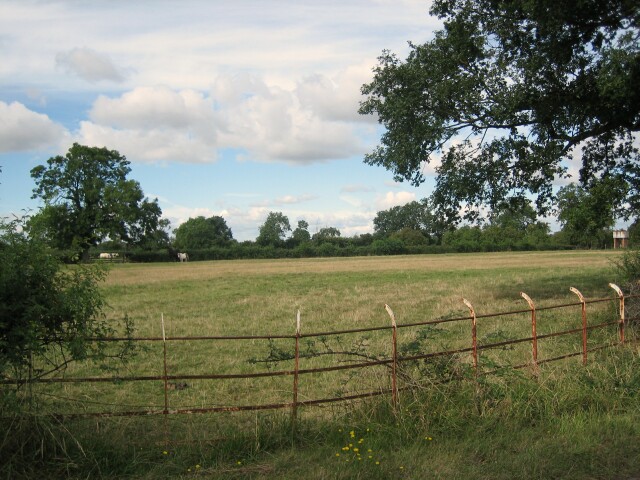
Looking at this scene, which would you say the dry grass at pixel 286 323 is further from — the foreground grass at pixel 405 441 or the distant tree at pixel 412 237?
the distant tree at pixel 412 237

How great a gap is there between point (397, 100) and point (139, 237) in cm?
6772

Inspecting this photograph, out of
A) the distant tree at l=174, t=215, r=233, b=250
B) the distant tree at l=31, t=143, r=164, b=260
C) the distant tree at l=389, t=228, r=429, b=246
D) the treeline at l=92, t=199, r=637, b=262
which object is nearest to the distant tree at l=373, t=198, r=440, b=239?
the treeline at l=92, t=199, r=637, b=262

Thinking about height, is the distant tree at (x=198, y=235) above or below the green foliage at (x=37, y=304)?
above

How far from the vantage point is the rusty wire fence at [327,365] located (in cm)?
602

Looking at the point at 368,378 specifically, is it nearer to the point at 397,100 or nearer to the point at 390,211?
the point at 397,100

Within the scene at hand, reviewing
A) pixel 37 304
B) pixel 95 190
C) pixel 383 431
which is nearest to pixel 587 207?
pixel 383 431

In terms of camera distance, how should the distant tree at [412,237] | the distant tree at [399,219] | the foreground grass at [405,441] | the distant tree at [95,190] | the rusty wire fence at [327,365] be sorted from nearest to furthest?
the foreground grass at [405,441], the rusty wire fence at [327,365], the distant tree at [95,190], the distant tree at [412,237], the distant tree at [399,219]

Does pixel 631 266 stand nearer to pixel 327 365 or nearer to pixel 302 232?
pixel 327 365

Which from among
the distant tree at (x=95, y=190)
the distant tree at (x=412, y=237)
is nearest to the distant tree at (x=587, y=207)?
the distant tree at (x=95, y=190)

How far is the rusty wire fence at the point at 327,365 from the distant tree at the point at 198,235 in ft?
412

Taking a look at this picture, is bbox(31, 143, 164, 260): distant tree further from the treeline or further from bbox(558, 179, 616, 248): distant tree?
bbox(558, 179, 616, 248): distant tree

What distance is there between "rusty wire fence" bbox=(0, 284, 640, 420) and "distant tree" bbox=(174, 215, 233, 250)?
126m

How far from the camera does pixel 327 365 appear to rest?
407 inches

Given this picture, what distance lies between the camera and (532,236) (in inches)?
4552
